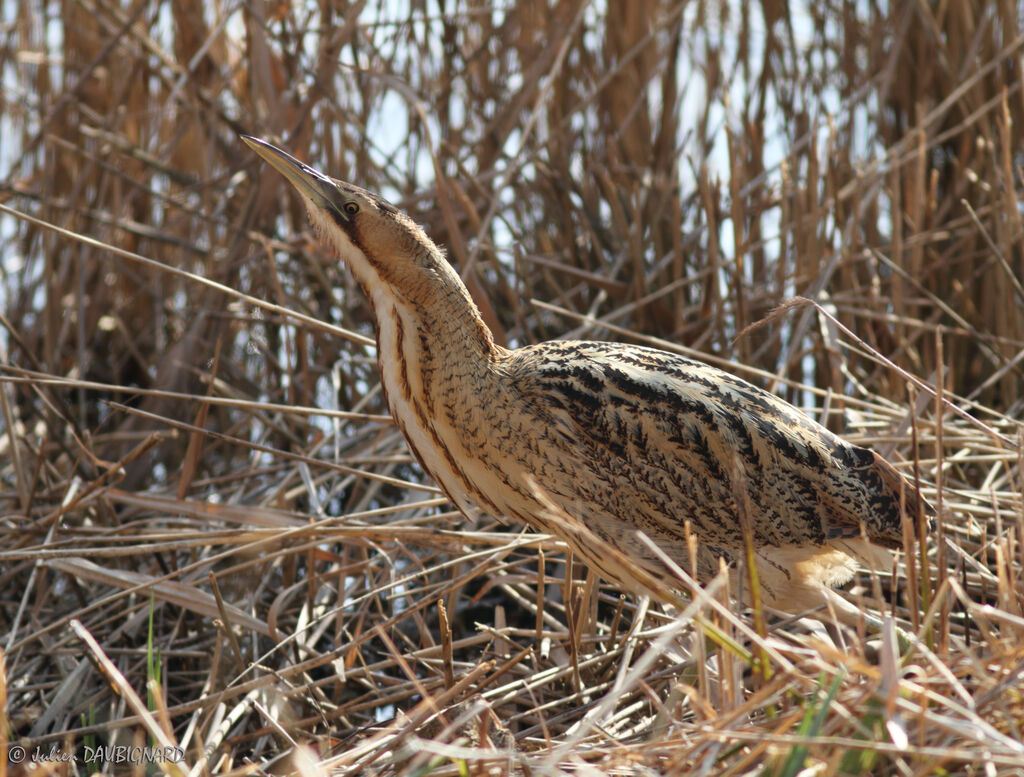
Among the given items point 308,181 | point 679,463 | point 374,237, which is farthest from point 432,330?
point 679,463

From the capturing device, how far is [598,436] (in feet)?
6.42

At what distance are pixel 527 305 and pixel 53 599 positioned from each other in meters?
1.46

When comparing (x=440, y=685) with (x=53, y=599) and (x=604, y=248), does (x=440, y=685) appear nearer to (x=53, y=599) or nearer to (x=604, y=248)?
(x=53, y=599)

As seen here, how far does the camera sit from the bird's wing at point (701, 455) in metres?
1.96

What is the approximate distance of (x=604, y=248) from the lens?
3.22 m

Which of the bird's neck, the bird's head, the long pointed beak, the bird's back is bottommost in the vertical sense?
the bird's back

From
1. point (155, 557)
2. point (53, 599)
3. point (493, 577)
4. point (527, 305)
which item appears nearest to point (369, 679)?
point (493, 577)

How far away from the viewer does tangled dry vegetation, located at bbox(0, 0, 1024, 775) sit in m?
2.23

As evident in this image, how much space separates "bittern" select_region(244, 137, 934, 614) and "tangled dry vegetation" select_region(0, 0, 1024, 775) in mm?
211

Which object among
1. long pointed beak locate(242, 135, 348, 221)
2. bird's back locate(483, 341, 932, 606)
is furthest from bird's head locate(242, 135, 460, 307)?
bird's back locate(483, 341, 932, 606)

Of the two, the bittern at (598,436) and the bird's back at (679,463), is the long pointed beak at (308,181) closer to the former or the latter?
the bittern at (598,436)

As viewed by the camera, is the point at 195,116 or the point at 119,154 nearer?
the point at 195,116

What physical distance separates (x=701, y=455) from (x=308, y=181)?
0.85 metres

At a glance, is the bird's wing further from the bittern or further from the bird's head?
the bird's head
